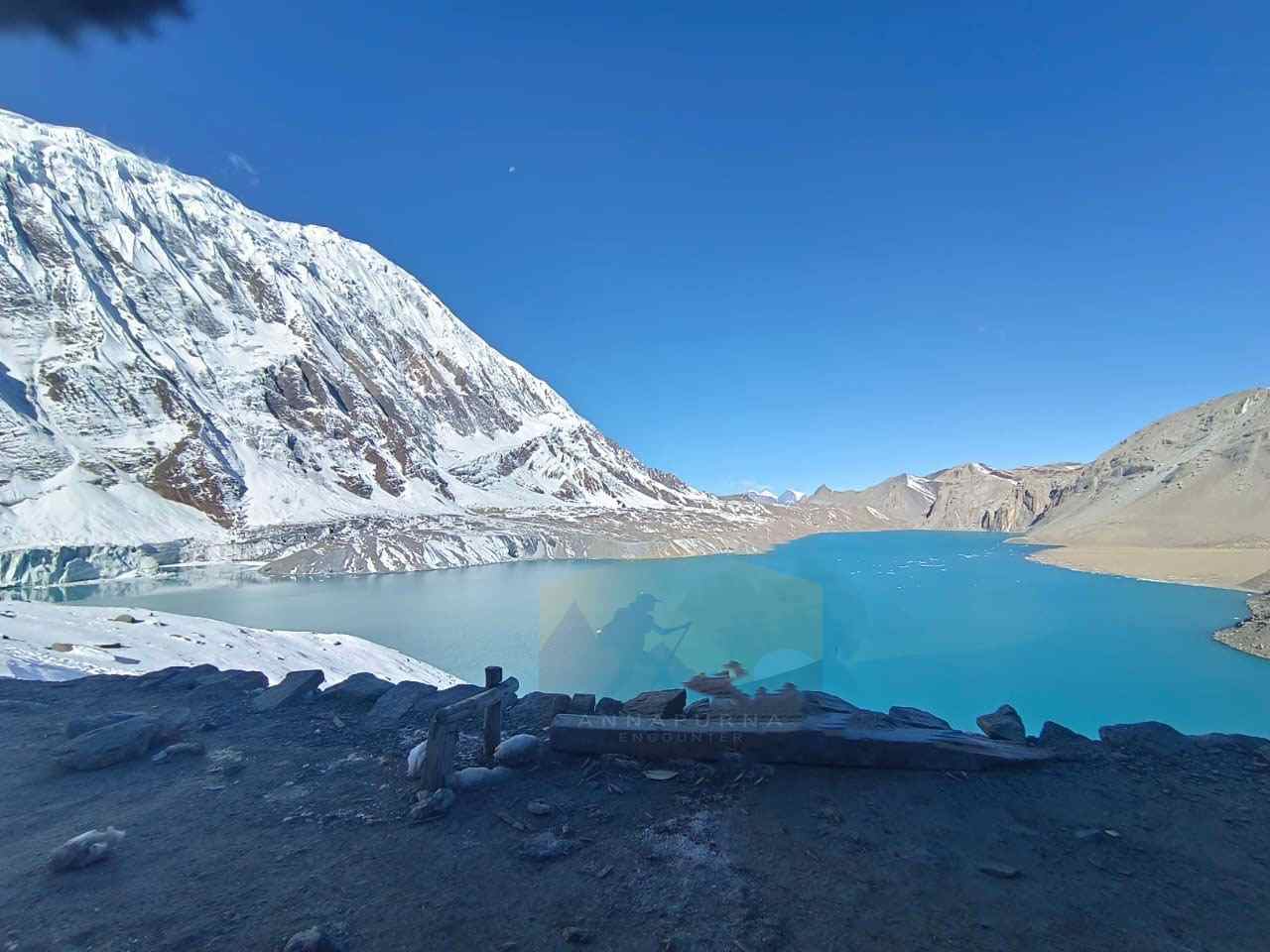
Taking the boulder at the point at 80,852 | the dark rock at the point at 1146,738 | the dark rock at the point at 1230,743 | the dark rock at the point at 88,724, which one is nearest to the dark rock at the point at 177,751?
the dark rock at the point at 88,724

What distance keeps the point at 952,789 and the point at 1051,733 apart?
1560mm

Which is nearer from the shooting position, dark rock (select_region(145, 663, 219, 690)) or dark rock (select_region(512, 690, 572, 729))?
dark rock (select_region(512, 690, 572, 729))

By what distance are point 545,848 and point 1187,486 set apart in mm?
91863

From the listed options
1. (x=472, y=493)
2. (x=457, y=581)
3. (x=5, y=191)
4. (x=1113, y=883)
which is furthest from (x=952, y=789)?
(x=5, y=191)

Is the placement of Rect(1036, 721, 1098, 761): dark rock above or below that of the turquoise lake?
above

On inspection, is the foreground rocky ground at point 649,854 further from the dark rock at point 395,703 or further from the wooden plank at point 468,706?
the dark rock at point 395,703

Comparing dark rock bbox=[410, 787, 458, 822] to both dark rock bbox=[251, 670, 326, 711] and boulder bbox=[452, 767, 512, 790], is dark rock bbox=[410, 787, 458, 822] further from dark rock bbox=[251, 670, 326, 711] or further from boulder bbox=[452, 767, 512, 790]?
dark rock bbox=[251, 670, 326, 711]

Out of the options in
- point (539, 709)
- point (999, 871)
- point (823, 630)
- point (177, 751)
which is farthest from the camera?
point (823, 630)

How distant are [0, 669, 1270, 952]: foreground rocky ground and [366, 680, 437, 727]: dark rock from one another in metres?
0.71

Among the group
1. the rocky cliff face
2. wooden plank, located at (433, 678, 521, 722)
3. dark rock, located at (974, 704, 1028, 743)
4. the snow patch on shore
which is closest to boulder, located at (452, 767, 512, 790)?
wooden plank, located at (433, 678, 521, 722)

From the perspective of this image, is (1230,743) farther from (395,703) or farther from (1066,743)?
(395,703)

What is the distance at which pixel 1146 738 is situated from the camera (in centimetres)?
477

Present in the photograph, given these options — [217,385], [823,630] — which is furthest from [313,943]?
[217,385]

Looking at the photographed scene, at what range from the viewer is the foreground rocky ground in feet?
9.11
